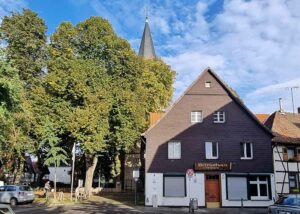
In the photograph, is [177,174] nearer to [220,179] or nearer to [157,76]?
[220,179]

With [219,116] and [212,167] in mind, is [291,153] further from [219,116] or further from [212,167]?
[212,167]

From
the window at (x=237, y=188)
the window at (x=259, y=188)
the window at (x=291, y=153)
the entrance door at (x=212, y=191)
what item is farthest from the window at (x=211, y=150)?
the window at (x=291, y=153)

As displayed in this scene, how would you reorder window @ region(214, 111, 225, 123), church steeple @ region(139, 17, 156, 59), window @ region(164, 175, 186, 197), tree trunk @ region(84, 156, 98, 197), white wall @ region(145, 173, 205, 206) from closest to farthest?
white wall @ region(145, 173, 205, 206)
window @ region(164, 175, 186, 197)
window @ region(214, 111, 225, 123)
tree trunk @ region(84, 156, 98, 197)
church steeple @ region(139, 17, 156, 59)

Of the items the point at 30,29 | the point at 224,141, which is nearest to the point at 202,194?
the point at 224,141

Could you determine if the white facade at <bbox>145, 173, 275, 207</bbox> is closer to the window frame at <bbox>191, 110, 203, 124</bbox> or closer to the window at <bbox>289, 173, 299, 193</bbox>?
Answer: the window at <bbox>289, 173, 299, 193</bbox>

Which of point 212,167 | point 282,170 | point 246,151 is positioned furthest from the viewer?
point 282,170

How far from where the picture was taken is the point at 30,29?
4397 cm

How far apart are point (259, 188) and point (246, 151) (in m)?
3.25

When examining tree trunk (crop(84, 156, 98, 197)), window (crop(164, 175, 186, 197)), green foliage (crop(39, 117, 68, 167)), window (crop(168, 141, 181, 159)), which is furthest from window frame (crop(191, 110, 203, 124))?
green foliage (crop(39, 117, 68, 167))

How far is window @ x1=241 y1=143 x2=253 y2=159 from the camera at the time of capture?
111 ft

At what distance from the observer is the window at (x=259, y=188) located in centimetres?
3300

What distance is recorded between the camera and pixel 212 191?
108 ft

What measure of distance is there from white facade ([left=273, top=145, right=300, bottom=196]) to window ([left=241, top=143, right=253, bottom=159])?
2.54 m

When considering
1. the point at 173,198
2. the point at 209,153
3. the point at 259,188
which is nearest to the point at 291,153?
the point at 259,188
